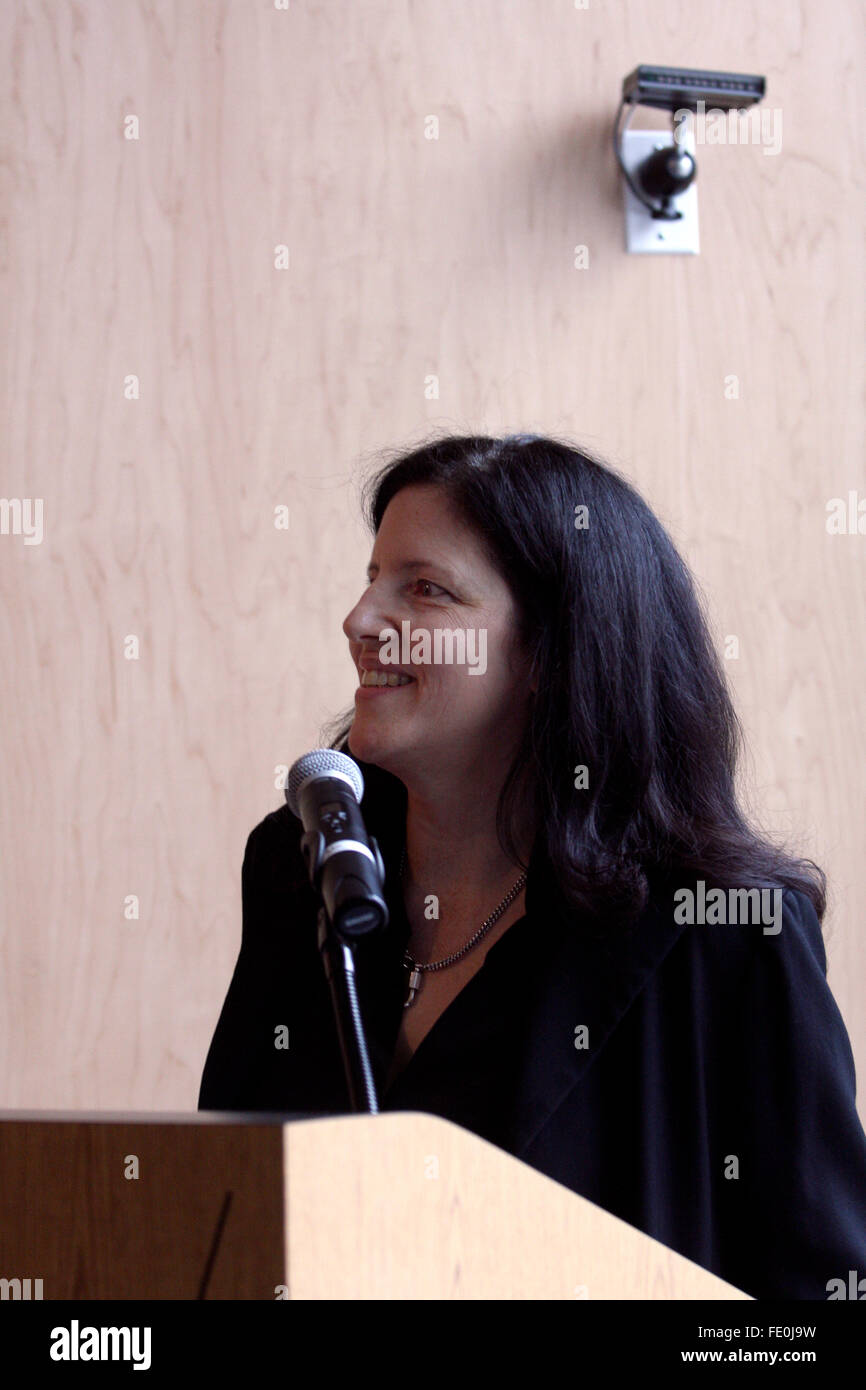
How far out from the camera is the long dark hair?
151cm

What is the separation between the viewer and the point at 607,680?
1576 mm

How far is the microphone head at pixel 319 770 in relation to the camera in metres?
1.10

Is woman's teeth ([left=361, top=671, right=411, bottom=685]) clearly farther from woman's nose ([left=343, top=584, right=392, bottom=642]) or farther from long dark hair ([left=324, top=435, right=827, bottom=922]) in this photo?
long dark hair ([left=324, top=435, right=827, bottom=922])

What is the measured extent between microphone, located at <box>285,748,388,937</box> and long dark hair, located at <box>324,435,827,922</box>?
17.8 inches

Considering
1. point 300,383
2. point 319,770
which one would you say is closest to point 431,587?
point 319,770

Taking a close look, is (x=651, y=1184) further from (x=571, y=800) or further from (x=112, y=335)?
(x=112, y=335)

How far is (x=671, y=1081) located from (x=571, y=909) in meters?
0.19

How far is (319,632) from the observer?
2365 millimetres

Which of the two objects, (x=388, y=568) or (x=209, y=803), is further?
(x=209, y=803)

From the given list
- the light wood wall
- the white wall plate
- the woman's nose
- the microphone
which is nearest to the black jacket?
the woman's nose

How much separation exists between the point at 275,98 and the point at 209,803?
1.15 metres

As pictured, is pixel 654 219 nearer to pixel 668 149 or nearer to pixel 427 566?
pixel 668 149
